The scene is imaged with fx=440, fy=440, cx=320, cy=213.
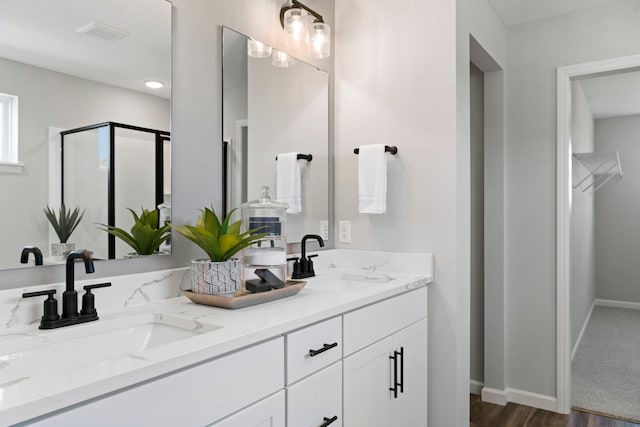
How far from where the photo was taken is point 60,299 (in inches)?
49.2

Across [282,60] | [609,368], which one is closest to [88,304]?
[282,60]

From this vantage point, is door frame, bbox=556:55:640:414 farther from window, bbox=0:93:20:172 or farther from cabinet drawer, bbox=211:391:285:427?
window, bbox=0:93:20:172

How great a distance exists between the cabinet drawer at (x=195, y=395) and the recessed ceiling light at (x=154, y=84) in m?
0.95

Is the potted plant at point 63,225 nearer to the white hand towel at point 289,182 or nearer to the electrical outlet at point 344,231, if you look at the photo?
the white hand towel at point 289,182

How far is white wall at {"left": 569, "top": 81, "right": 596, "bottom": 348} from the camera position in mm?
3623

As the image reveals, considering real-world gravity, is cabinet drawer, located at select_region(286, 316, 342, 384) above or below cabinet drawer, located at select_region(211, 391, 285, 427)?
above

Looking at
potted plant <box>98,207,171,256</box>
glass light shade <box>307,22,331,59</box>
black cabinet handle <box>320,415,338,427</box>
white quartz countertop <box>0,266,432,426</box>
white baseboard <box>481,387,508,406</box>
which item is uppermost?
glass light shade <box>307,22,331,59</box>

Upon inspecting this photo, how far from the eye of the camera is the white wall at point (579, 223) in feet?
11.9

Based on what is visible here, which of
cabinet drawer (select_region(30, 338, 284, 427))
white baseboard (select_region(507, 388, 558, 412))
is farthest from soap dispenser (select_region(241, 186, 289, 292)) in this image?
white baseboard (select_region(507, 388, 558, 412))

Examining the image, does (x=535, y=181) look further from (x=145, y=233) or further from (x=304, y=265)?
(x=145, y=233)

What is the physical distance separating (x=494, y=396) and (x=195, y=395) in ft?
7.96

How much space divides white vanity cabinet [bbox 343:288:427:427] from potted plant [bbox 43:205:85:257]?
88 centimetres

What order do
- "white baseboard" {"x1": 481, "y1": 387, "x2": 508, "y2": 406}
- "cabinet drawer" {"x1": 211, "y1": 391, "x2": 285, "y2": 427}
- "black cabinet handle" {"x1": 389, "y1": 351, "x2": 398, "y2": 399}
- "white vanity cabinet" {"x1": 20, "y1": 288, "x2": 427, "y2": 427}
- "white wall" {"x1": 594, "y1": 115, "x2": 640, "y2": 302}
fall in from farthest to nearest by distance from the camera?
"white wall" {"x1": 594, "y1": 115, "x2": 640, "y2": 302} → "white baseboard" {"x1": 481, "y1": 387, "x2": 508, "y2": 406} → "black cabinet handle" {"x1": 389, "y1": 351, "x2": 398, "y2": 399} → "cabinet drawer" {"x1": 211, "y1": 391, "x2": 285, "y2": 427} → "white vanity cabinet" {"x1": 20, "y1": 288, "x2": 427, "y2": 427}

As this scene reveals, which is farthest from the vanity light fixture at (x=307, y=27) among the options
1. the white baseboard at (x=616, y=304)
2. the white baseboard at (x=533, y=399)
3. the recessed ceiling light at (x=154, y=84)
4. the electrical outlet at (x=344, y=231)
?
the white baseboard at (x=616, y=304)
